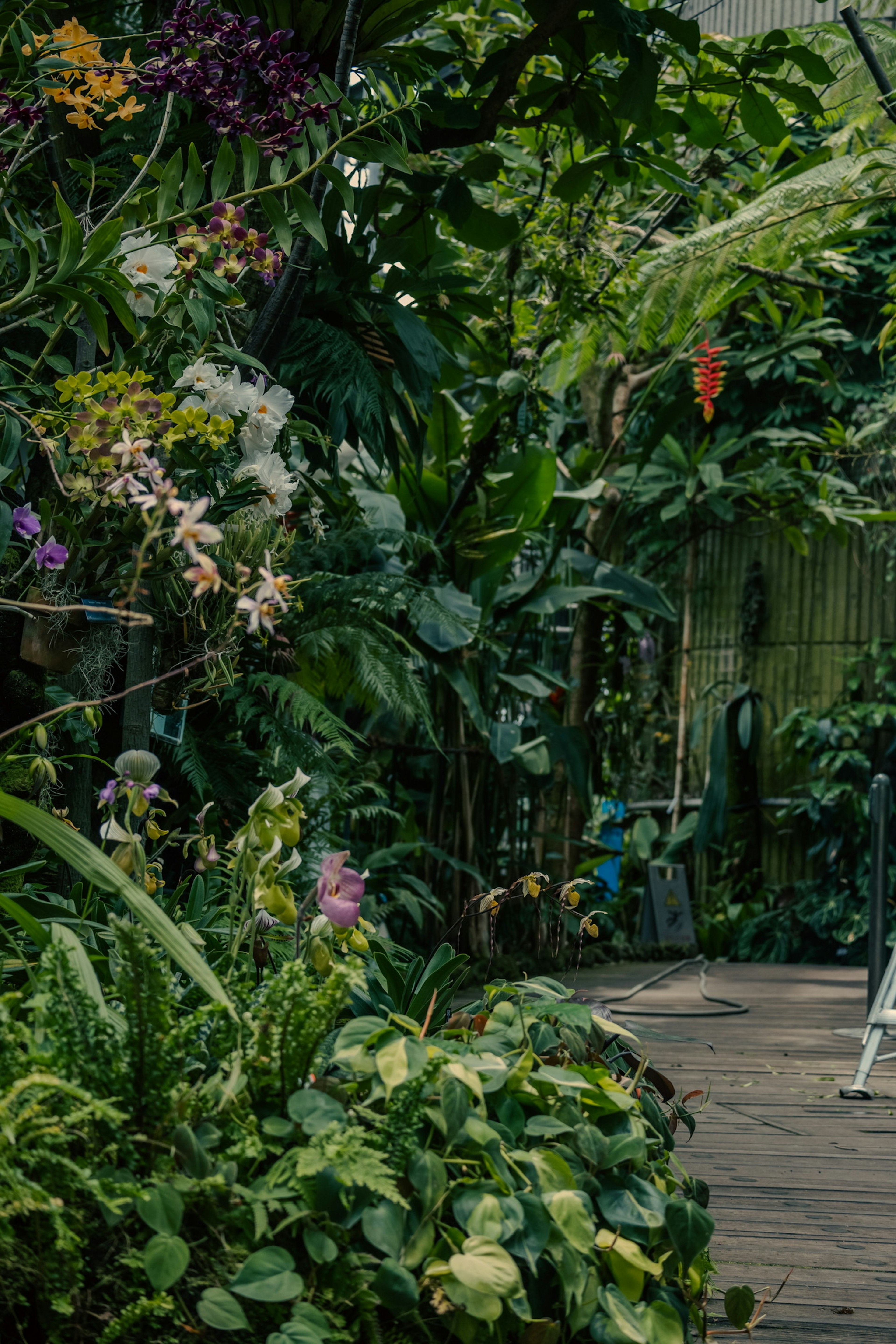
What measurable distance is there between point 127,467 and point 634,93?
1.10 meters

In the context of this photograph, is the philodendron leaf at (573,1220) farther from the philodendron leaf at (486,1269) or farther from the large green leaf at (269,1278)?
the large green leaf at (269,1278)

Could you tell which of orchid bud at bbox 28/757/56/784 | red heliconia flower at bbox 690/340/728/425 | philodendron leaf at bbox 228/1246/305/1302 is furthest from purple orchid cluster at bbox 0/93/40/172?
red heliconia flower at bbox 690/340/728/425

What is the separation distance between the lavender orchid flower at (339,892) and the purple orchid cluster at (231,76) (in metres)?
0.75

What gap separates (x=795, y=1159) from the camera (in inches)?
76.0

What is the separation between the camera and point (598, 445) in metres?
5.36

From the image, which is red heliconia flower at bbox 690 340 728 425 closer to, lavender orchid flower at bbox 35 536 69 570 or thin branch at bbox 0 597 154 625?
lavender orchid flower at bbox 35 536 69 570

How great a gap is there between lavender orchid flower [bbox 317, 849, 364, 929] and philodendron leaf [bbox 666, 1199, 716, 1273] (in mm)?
317

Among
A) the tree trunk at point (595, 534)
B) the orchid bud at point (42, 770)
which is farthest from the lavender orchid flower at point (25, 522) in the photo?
the tree trunk at point (595, 534)

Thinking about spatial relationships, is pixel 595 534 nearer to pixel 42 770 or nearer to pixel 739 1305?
pixel 42 770

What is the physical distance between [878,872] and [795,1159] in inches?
40.9

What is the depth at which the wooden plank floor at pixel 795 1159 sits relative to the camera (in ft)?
4.07

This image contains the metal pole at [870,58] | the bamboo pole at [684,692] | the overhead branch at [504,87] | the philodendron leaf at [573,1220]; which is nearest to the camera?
the philodendron leaf at [573,1220]

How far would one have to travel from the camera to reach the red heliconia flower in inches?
173

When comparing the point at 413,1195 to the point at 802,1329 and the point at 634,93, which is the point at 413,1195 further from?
the point at 634,93
